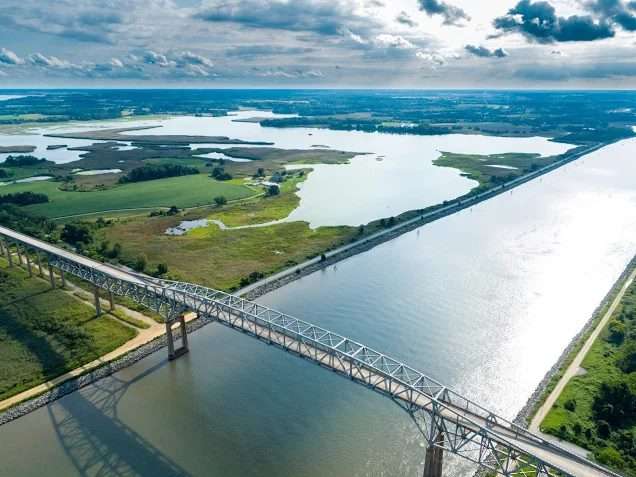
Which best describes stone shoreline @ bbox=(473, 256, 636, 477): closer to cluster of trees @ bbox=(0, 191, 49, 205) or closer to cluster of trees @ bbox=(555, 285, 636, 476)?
cluster of trees @ bbox=(555, 285, 636, 476)

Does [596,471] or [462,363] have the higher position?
[596,471]

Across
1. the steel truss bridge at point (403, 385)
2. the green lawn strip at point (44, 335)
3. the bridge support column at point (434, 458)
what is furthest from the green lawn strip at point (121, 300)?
the bridge support column at point (434, 458)

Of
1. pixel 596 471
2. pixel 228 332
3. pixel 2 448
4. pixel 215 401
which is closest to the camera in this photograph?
pixel 596 471

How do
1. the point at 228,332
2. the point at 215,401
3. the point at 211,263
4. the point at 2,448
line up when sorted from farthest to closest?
the point at 211,263
the point at 228,332
the point at 215,401
the point at 2,448

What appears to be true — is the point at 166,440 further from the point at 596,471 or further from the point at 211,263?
the point at 211,263

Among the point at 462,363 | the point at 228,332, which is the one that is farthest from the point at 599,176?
the point at 228,332

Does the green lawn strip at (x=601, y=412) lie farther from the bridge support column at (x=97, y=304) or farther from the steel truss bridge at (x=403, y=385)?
the bridge support column at (x=97, y=304)

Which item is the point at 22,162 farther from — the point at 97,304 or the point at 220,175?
the point at 97,304

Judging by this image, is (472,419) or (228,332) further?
(228,332)
